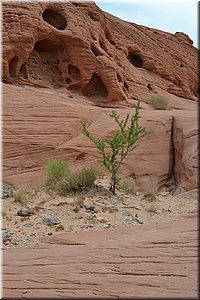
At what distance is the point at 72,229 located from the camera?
749cm

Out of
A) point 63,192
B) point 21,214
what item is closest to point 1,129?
point 63,192

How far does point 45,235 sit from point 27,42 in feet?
36.7

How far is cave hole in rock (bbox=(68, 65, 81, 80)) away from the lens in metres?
18.4

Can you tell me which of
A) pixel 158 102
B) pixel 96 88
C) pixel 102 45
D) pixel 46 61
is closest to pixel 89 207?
pixel 46 61

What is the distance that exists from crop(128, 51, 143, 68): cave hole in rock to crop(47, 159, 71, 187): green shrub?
1529 centimetres

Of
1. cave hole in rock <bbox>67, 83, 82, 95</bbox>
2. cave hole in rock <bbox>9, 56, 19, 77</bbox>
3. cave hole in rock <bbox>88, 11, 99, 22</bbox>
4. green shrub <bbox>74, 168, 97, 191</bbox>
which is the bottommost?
green shrub <bbox>74, 168, 97, 191</bbox>

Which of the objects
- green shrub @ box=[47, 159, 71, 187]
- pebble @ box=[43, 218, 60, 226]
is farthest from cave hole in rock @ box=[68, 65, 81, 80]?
pebble @ box=[43, 218, 60, 226]

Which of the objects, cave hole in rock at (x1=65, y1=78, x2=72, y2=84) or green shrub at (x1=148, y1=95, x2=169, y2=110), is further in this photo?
green shrub at (x1=148, y1=95, x2=169, y2=110)

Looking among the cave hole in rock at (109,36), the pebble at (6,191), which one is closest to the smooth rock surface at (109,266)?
the pebble at (6,191)

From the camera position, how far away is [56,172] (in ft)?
36.1

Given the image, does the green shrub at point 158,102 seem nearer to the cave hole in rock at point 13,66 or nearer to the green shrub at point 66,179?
the cave hole in rock at point 13,66

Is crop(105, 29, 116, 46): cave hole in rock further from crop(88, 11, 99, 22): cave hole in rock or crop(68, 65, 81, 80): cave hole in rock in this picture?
crop(68, 65, 81, 80): cave hole in rock

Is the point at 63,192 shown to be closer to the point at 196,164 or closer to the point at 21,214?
the point at 21,214

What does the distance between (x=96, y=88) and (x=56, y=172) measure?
926 centimetres
